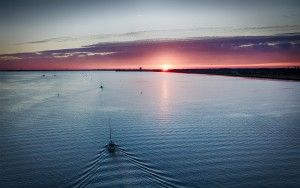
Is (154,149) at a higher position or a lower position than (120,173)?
higher

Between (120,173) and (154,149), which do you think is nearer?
(120,173)

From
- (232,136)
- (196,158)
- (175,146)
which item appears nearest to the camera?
(196,158)

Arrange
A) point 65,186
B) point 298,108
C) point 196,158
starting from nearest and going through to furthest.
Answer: point 65,186, point 196,158, point 298,108

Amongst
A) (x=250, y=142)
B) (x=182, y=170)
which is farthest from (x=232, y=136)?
(x=182, y=170)

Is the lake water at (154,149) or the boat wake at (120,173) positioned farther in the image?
the lake water at (154,149)

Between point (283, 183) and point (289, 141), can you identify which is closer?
point (283, 183)

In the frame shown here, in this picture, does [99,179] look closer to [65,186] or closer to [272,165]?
[65,186]

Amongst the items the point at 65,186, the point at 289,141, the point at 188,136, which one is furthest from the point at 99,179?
the point at 289,141

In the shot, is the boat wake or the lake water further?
the lake water

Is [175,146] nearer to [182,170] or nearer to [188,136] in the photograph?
[188,136]
